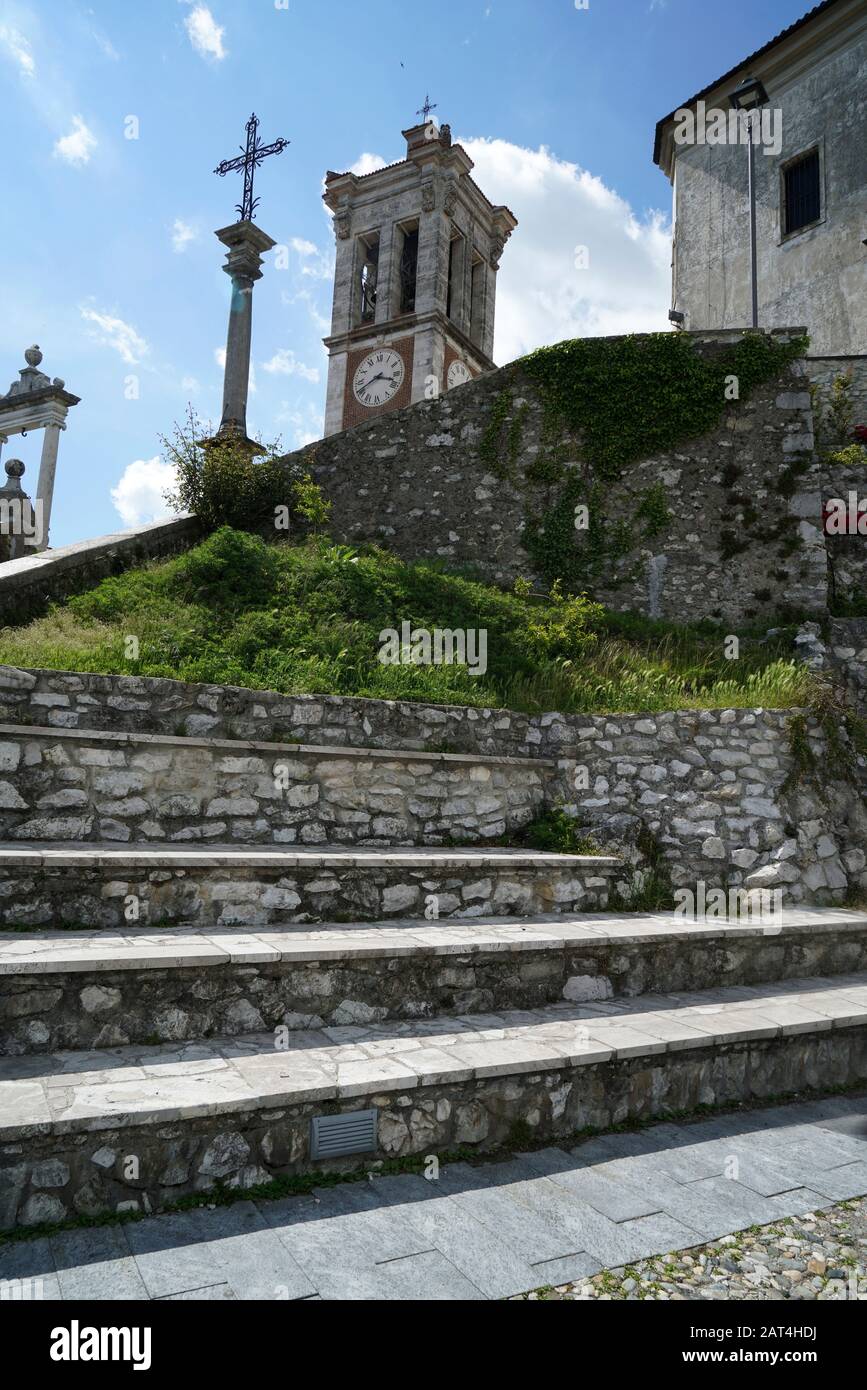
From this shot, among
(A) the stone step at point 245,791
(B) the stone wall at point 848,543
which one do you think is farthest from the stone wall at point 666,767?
(B) the stone wall at point 848,543

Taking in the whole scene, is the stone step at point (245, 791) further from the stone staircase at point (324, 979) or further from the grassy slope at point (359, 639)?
the grassy slope at point (359, 639)

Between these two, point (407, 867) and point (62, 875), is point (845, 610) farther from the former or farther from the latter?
point (62, 875)

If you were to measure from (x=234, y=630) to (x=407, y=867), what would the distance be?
340cm

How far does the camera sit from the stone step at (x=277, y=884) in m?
4.68

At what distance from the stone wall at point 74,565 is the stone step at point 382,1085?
17.8 ft

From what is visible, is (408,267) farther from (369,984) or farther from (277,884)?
(369,984)

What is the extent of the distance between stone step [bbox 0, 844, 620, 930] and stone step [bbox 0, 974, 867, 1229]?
3.35ft

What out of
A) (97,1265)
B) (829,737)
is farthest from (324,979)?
(829,737)

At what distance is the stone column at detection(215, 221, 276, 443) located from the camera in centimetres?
1430

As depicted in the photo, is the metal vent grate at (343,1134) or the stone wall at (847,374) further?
the stone wall at (847,374)
